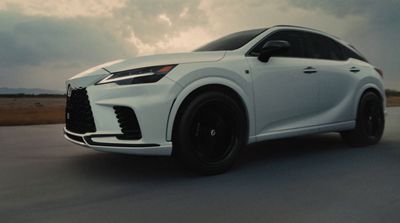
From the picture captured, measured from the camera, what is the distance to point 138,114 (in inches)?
155

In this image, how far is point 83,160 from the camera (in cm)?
527

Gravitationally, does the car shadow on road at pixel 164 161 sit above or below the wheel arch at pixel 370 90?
below

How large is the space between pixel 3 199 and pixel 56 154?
221cm

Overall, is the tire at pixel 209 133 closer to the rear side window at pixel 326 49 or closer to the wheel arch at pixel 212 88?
the wheel arch at pixel 212 88

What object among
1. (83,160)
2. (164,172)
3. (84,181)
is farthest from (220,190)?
(83,160)

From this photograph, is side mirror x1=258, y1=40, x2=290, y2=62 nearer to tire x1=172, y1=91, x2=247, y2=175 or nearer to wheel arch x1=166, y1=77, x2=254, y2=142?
wheel arch x1=166, y1=77, x2=254, y2=142

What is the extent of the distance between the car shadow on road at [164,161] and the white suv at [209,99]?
1.28 feet

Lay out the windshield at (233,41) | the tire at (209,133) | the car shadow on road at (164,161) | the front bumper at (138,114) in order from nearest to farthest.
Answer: the front bumper at (138,114)
the tire at (209,133)
the car shadow on road at (164,161)
the windshield at (233,41)

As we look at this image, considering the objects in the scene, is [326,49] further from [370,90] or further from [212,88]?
[212,88]

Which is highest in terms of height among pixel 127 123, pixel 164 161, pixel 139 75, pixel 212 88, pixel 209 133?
pixel 139 75

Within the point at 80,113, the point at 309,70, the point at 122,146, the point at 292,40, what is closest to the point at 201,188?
the point at 122,146

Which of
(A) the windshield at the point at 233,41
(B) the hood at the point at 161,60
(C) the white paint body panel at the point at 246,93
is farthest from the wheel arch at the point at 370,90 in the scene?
(B) the hood at the point at 161,60

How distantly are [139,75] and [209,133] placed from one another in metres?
0.92

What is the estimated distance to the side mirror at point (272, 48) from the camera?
15.4 ft
